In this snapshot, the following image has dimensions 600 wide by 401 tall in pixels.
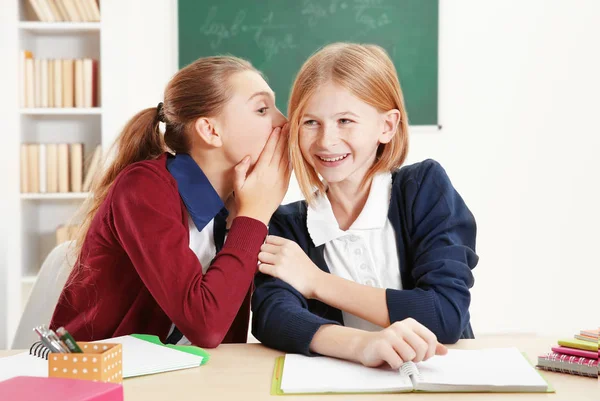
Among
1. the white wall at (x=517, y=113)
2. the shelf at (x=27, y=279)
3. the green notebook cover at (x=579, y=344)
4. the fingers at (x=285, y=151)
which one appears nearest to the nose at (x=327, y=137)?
the fingers at (x=285, y=151)

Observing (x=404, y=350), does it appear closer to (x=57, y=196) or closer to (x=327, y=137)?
(x=327, y=137)

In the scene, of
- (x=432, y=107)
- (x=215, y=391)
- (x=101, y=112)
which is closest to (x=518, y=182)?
(x=432, y=107)

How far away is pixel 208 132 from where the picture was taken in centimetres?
156

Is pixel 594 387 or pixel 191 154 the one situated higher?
pixel 191 154

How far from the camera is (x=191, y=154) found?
1608mm

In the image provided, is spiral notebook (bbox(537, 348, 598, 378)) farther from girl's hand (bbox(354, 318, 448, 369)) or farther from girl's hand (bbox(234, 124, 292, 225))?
girl's hand (bbox(234, 124, 292, 225))

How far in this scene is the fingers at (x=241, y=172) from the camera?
152 centimetres

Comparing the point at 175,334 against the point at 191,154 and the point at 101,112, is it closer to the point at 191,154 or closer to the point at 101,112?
the point at 191,154

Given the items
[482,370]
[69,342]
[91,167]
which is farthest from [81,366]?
[91,167]

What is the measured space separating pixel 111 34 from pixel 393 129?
2229 mm

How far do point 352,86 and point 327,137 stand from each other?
0.12m

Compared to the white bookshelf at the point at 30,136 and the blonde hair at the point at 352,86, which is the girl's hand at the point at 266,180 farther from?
the white bookshelf at the point at 30,136

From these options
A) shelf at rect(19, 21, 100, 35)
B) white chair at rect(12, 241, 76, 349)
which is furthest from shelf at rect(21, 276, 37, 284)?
white chair at rect(12, 241, 76, 349)

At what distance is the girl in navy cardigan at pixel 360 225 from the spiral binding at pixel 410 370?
211mm
